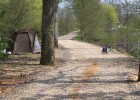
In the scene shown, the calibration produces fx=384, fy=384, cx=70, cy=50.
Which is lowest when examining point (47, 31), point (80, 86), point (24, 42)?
A: point (80, 86)

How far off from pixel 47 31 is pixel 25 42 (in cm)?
835

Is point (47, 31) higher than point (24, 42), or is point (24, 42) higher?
point (47, 31)

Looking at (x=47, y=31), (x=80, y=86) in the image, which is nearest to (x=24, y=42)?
(x=47, y=31)

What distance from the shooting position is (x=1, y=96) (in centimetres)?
1027

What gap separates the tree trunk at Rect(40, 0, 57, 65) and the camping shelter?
7.58 meters

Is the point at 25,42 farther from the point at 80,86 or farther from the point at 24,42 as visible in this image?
the point at 80,86

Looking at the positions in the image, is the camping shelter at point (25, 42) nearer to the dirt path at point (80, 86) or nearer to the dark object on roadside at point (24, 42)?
the dark object on roadside at point (24, 42)

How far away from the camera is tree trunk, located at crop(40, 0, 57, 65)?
54.3 feet

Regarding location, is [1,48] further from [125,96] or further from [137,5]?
[137,5]

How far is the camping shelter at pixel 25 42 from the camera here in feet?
80.4

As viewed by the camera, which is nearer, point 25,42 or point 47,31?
point 47,31

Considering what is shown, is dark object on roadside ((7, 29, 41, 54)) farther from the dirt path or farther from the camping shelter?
the dirt path

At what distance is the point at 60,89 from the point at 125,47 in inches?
1282

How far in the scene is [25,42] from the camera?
979 inches
